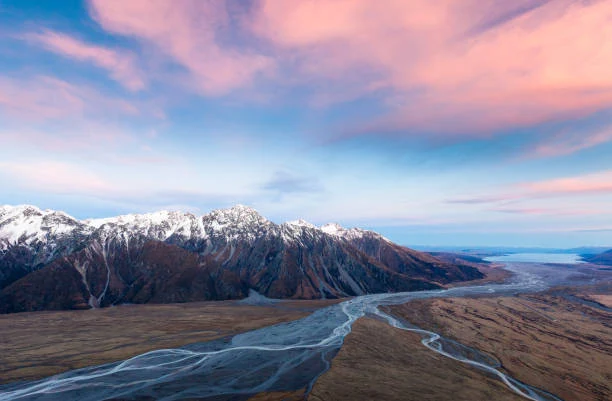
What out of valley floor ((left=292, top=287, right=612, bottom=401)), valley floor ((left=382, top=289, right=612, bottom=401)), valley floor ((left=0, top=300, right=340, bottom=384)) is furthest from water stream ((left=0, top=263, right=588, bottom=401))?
valley floor ((left=0, top=300, right=340, bottom=384))

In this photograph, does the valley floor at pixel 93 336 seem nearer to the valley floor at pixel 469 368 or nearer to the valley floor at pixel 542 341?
the valley floor at pixel 469 368

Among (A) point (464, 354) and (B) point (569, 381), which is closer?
(B) point (569, 381)

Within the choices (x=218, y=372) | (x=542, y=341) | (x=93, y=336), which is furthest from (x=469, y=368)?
(x=93, y=336)

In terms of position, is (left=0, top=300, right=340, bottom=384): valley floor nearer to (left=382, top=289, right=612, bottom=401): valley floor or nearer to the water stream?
the water stream

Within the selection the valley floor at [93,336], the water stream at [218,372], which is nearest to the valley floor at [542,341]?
the water stream at [218,372]

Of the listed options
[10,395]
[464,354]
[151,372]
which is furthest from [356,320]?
[10,395]

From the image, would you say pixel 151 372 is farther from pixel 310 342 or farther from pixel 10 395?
pixel 310 342

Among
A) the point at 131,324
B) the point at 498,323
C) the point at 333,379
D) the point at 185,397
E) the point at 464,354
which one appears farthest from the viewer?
the point at 131,324

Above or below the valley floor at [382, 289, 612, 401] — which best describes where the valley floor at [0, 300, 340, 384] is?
below
